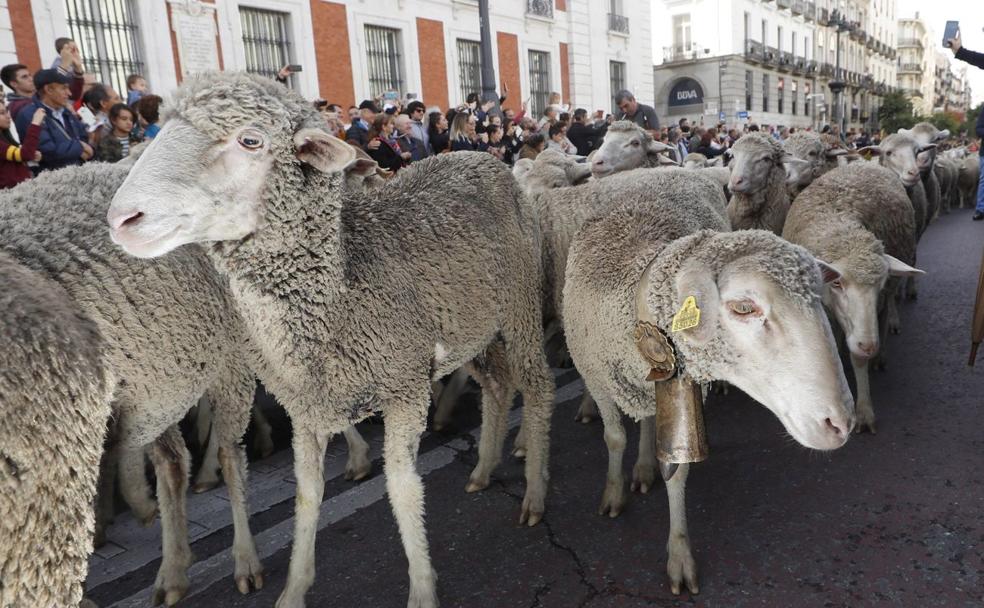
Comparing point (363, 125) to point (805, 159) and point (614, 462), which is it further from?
point (614, 462)

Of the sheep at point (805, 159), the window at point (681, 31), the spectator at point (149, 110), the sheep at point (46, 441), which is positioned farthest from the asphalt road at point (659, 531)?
the window at point (681, 31)

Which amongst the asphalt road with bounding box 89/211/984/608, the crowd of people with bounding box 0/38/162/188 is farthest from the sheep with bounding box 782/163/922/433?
the crowd of people with bounding box 0/38/162/188

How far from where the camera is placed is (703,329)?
6.49ft

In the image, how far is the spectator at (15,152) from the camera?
12.1 ft

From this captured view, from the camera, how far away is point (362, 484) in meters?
3.04

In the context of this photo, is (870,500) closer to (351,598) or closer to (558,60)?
(351,598)

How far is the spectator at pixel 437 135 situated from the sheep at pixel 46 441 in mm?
6506

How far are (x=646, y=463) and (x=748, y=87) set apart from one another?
128 ft

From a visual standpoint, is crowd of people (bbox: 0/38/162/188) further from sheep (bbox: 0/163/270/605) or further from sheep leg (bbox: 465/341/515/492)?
sheep leg (bbox: 465/341/515/492)

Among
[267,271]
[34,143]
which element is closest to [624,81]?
[34,143]

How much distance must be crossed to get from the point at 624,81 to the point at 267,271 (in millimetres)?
23512

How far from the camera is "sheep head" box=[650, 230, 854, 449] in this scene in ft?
6.10

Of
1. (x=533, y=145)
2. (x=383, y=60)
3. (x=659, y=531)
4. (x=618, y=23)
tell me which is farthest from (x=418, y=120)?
(x=618, y=23)

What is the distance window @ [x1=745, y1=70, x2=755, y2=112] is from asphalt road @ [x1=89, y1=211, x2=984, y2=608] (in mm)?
37317
